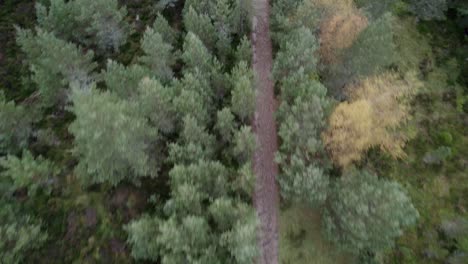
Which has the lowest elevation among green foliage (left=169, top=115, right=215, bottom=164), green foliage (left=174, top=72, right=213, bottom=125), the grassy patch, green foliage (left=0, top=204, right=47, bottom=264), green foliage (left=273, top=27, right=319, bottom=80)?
the grassy patch

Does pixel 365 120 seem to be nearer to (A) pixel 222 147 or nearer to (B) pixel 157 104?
(A) pixel 222 147

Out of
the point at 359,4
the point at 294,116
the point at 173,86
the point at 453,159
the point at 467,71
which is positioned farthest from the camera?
the point at 467,71

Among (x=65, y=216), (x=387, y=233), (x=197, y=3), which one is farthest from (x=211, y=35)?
(x=387, y=233)

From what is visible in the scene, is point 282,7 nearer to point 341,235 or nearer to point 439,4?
point 439,4

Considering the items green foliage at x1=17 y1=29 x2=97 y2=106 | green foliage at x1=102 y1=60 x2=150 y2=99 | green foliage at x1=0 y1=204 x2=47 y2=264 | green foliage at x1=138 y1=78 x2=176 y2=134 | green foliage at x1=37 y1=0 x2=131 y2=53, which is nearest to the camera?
green foliage at x1=0 y1=204 x2=47 y2=264

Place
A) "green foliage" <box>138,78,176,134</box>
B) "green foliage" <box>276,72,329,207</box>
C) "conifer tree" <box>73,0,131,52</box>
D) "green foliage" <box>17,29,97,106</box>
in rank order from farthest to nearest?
"conifer tree" <box>73,0,131,52</box> → "green foliage" <box>17,29,97,106</box> → "green foliage" <box>138,78,176,134</box> → "green foliage" <box>276,72,329,207</box>

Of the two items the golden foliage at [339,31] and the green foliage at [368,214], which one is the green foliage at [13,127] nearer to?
the golden foliage at [339,31]

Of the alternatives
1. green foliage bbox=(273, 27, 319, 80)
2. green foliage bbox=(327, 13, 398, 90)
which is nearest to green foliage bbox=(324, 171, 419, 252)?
green foliage bbox=(327, 13, 398, 90)

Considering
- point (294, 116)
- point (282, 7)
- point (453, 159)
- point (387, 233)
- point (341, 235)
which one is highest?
point (282, 7)

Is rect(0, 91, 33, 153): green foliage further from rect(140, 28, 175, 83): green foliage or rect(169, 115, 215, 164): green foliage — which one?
rect(169, 115, 215, 164): green foliage
